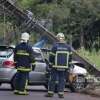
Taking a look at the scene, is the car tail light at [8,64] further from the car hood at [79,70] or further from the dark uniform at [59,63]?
the car hood at [79,70]

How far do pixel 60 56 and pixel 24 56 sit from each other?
120 cm

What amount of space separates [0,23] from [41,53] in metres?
28.0

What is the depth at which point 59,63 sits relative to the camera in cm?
1822

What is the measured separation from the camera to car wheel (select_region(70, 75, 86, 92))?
811 inches

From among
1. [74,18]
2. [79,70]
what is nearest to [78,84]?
[79,70]

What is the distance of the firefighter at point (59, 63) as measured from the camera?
59.6ft

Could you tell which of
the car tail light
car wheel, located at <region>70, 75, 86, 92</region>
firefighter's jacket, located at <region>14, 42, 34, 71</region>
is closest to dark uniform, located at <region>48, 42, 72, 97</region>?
firefighter's jacket, located at <region>14, 42, 34, 71</region>

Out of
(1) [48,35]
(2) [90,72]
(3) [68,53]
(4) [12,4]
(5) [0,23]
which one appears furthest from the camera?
(5) [0,23]

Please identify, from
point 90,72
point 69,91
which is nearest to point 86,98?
point 69,91

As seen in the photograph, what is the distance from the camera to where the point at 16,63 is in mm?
18656

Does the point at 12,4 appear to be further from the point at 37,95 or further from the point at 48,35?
the point at 37,95

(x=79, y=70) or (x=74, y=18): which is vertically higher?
(x=74, y=18)

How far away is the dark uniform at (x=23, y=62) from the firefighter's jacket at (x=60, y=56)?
76 centimetres

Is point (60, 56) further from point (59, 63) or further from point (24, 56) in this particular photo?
point (24, 56)
